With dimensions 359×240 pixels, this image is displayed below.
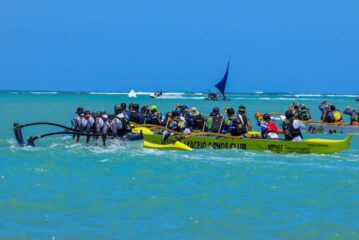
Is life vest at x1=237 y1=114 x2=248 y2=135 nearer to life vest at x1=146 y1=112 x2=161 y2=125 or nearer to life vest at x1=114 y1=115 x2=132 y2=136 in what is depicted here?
life vest at x1=114 y1=115 x2=132 y2=136

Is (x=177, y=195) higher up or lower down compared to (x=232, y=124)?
lower down

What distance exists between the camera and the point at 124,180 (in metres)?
15.1

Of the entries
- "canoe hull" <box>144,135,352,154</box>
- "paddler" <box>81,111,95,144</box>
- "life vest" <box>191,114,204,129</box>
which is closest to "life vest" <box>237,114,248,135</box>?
"canoe hull" <box>144,135,352,154</box>

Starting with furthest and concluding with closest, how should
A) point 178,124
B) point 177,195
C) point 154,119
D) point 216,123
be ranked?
point 154,119, point 178,124, point 216,123, point 177,195

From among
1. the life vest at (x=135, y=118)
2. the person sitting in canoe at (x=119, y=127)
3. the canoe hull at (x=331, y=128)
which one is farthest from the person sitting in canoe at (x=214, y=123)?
the canoe hull at (x=331, y=128)

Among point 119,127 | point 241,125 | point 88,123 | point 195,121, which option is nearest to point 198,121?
point 195,121

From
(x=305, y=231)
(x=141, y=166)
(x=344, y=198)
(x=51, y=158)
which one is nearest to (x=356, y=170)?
(x=344, y=198)

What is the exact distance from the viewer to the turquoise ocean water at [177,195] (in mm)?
10328

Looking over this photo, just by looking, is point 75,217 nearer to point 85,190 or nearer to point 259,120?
point 85,190

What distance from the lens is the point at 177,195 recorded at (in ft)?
43.4

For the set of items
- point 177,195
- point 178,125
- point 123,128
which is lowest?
point 177,195

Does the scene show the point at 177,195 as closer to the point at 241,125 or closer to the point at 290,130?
the point at 290,130

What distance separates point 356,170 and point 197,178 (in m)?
4.63

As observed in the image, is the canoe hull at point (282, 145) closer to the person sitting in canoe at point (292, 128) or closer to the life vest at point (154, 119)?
the person sitting in canoe at point (292, 128)
